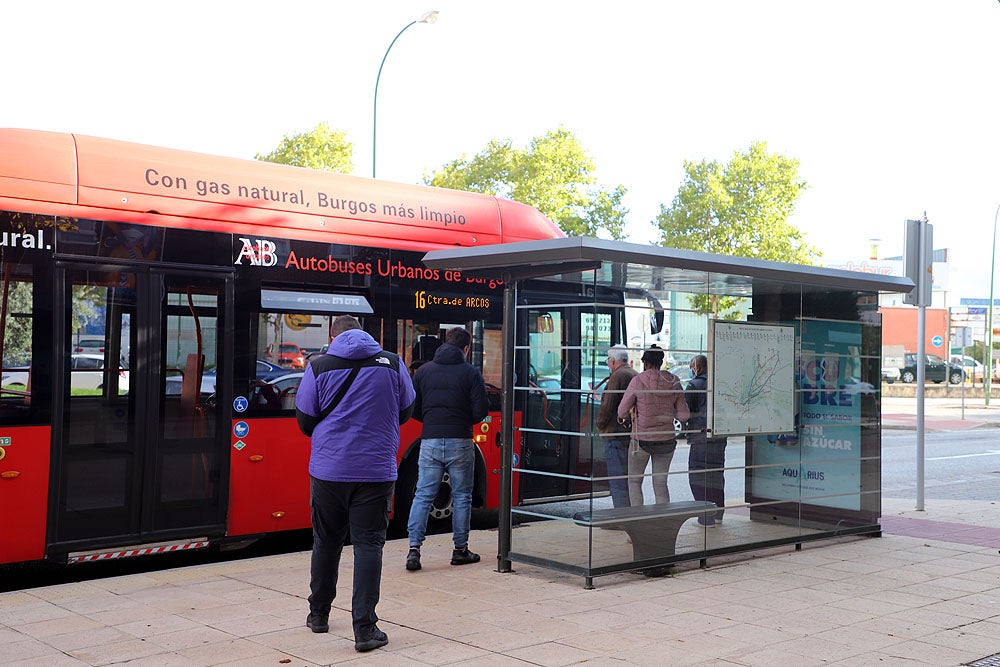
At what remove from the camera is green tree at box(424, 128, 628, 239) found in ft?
133

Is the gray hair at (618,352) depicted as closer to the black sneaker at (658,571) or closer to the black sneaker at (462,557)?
the black sneaker at (658,571)

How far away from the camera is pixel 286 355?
28.7ft

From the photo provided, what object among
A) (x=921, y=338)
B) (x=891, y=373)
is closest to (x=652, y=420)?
(x=921, y=338)

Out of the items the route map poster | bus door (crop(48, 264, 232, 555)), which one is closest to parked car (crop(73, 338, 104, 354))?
bus door (crop(48, 264, 232, 555))

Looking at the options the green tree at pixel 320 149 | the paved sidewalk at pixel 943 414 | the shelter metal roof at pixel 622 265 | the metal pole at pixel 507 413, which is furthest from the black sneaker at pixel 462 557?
the green tree at pixel 320 149

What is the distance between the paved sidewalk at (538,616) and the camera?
5754 millimetres

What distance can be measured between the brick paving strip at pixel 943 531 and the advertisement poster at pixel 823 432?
3.39ft

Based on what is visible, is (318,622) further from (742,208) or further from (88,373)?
(742,208)

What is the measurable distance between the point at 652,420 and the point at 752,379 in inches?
48.8

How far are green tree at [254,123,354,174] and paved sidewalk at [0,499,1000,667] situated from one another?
1052 inches

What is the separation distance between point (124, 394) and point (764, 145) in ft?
138

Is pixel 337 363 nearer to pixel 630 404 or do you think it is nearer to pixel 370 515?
pixel 370 515

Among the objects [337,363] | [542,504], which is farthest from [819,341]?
[337,363]

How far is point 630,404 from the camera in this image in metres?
8.16
